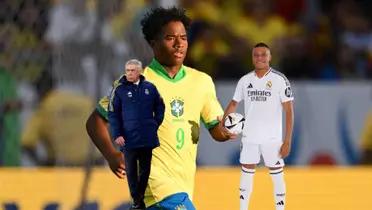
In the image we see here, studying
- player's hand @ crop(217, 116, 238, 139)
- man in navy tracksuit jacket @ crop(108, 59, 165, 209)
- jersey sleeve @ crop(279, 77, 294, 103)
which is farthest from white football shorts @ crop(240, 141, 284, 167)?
man in navy tracksuit jacket @ crop(108, 59, 165, 209)

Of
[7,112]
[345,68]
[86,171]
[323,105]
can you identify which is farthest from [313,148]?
[86,171]

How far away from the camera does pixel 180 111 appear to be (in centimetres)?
645

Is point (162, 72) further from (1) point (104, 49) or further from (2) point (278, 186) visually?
(1) point (104, 49)

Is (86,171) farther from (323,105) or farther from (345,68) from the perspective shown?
(345,68)

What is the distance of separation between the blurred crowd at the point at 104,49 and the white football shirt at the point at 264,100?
2828 mm

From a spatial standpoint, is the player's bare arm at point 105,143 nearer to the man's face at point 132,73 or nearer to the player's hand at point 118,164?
the player's hand at point 118,164

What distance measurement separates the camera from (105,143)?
650 centimetres

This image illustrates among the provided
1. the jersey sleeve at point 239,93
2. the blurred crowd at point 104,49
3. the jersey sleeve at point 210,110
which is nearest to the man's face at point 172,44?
the jersey sleeve at point 210,110

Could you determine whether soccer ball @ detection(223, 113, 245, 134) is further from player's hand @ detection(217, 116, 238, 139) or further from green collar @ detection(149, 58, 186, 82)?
green collar @ detection(149, 58, 186, 82)

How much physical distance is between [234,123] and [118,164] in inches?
24.0

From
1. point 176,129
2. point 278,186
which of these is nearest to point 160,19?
point 176,129

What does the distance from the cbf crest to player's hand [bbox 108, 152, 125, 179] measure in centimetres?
34

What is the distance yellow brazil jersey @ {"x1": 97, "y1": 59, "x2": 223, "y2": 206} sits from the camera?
21.1ft

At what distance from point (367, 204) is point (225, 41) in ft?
18.6
